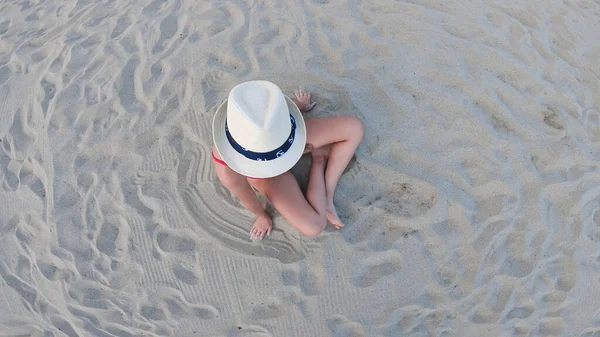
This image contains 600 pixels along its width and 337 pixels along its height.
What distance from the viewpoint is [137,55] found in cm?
331

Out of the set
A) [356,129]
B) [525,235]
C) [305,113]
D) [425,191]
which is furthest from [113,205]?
[525,235]

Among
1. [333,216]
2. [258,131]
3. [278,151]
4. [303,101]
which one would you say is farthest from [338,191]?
[258,131]

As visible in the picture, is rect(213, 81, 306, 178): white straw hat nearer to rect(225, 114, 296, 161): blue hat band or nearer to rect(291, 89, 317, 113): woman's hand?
rect(225, 114, 296, 161): blue hat band

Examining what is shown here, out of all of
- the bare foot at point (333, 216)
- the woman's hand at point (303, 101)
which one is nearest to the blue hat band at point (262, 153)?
the bare foot at point (333, 216)

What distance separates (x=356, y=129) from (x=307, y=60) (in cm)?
78

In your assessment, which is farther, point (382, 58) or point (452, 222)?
point (382, 58)

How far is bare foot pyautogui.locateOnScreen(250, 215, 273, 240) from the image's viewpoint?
108 inches

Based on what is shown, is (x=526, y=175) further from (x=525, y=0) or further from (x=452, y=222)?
(x=525, y=0)

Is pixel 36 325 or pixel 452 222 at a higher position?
pixel 452 222

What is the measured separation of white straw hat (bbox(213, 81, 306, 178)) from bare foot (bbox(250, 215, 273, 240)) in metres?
0.58

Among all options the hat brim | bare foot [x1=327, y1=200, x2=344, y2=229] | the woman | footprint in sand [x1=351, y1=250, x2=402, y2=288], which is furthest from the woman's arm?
footprint in sand [x1=351, y1=250, x2=402, y2=288]

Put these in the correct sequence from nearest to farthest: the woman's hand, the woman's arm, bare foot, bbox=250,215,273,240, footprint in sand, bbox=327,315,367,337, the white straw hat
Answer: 1. the white straw hat
2. the woman's arm
3. footprint in sand, bbox=327,315,367,337
4. bare foot, bbox=250,215,273,240
5. the woman's hand

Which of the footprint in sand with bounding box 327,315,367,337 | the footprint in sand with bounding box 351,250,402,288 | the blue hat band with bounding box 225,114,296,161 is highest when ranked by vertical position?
the blue hat band with bounding box 225,114,296,161

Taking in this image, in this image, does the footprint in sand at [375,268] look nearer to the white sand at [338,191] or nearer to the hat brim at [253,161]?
the white sand at [338,191]
